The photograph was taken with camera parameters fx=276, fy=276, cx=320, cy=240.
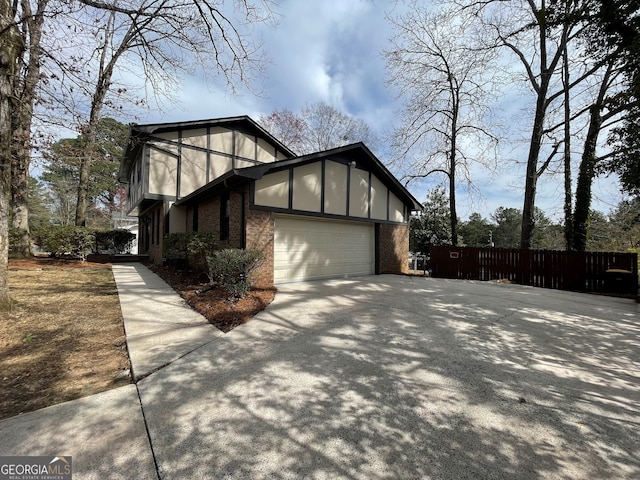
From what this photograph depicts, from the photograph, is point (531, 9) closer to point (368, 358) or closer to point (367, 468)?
point (368, 358)

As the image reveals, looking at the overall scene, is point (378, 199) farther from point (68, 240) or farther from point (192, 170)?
point (68, 240)

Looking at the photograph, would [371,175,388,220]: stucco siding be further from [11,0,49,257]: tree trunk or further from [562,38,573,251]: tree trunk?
[11,0,49,257]: tree trunk

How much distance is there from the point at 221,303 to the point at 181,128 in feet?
31.3

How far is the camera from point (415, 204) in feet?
41.3

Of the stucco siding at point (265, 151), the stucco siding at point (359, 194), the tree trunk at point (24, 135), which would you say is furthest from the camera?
the stucco siding at point (265, 151)

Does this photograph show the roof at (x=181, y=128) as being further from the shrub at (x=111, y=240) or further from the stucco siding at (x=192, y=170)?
the shrub at (x=111, y=240)

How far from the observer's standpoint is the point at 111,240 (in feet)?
56.1

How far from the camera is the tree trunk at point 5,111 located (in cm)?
463

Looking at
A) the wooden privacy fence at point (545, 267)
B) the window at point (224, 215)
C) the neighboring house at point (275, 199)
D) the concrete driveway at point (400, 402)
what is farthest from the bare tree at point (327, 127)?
the concrete driveway at point (400, 402)

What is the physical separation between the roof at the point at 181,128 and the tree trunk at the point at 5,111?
13.7 feet

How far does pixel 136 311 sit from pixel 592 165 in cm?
1471

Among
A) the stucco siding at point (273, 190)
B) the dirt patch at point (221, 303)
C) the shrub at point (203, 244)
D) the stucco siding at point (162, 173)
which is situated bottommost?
the dirt patch at point (221, 303)

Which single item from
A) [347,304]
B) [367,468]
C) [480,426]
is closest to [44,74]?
[347,304]

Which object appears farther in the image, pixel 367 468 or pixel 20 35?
pixel 20 35
